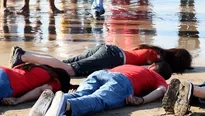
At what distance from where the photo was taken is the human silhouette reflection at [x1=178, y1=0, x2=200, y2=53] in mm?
7594

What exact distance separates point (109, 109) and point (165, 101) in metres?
0.53

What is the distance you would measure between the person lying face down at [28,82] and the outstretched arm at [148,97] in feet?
2.31

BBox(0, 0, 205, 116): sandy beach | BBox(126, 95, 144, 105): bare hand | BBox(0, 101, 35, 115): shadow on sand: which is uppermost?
BBox(0, 0, 205, 116): sandy beach

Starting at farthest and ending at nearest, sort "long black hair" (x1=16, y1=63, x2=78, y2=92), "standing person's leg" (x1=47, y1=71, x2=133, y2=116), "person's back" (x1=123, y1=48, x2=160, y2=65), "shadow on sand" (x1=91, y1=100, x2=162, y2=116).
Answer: "person's back" (x1=123, y1=48, x2=160, y2=65), "long black hair" (x1=16, y1=63, x2=78, y2=92), "shadow on sand" (x1=91, y1=100, x2=162, y2=116), "standing person's leg" (x1=47, y1=71, x2=133, y2=116)

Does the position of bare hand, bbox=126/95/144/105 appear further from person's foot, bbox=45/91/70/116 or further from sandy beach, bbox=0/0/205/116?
person's foot, bbox=45/91/70/116

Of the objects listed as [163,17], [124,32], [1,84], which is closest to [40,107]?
[1,84]

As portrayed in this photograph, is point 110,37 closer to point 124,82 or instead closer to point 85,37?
point 85,37

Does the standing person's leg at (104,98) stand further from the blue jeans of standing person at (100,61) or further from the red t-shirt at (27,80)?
the blue jeans of standing person at (100,61)

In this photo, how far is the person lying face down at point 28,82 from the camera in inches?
172

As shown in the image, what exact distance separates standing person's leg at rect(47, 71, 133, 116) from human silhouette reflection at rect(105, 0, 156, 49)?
9.75 ft

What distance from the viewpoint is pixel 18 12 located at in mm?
11555

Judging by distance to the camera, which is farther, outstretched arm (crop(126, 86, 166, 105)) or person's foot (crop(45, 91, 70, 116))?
outstretched arm (crop(126, 86, 166, 105))

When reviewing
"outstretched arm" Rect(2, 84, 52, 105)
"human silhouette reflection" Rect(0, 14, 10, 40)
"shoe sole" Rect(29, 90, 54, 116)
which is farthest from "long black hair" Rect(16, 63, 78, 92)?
"human silhouette reflection" Rect(0, 14, 10, 40)

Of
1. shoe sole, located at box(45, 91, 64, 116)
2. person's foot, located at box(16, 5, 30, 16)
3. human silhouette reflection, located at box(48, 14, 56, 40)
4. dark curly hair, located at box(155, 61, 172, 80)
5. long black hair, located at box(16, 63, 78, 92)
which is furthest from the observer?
person's foot, located at box(16, 5, 30, 16)
